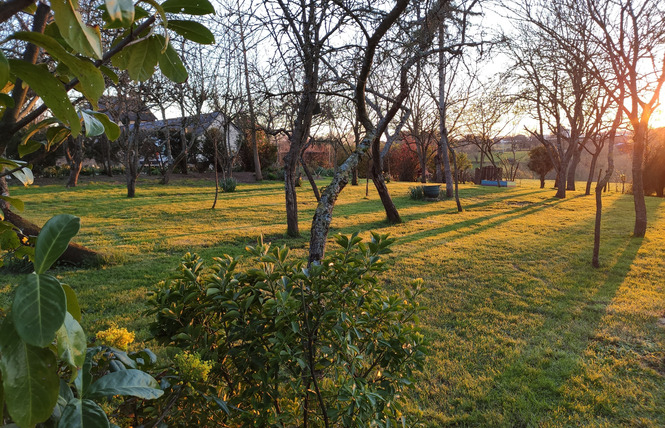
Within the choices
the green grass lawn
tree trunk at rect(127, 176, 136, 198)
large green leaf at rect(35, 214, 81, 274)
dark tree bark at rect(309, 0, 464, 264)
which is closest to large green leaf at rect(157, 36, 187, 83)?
large green leaf at rect(35, 214, 81, 274)

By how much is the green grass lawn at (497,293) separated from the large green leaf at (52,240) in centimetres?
162

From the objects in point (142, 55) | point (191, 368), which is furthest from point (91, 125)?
point (191, 368)

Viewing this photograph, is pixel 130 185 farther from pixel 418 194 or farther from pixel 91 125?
pixel 91 125

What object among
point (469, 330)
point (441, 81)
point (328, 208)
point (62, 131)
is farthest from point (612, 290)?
point (441, 81)

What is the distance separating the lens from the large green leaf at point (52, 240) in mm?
451

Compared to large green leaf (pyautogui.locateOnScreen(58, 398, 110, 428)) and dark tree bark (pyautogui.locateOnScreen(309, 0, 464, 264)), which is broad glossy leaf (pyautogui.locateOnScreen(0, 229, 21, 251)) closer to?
large green leaf (pyautogui.locateOnScreen(58, 398, 110, 428))

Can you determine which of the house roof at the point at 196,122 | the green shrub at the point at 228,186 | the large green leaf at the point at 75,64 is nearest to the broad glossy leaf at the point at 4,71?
the large green leaf at the point at 75,64

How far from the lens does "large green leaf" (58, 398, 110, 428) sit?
22.1 inches

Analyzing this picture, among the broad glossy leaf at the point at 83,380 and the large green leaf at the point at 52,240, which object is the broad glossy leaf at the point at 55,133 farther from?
the broad glossy leaf at the point at 83,380

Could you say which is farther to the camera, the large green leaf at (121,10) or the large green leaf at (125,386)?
the large green leaf at (125,386)

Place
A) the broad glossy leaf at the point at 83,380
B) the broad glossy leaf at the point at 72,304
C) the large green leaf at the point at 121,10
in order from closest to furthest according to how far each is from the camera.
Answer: the large green leaf at the point at 121,10 → the broad glossy leaf at the point at 72,304 → the broad glossy leaf at the point at 83,380

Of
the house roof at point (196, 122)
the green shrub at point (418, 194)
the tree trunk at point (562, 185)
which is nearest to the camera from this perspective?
the house roof at point (196, 122)

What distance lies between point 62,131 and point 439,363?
10.4 ft

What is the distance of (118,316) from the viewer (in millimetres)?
3717
